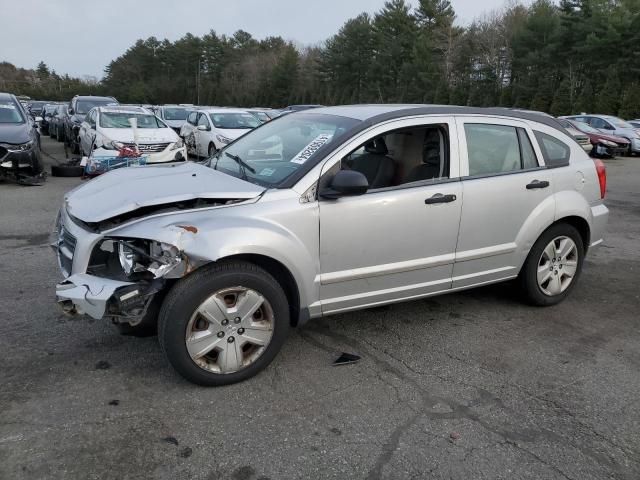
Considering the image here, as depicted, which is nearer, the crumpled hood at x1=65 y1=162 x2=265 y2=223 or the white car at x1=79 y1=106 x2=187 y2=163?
the crumpled hood at x1=65 y1=162 x2=265 y2=223

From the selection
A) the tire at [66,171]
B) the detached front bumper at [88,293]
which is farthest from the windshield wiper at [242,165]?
the tire at [66,171]

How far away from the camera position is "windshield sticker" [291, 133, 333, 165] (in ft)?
12.3

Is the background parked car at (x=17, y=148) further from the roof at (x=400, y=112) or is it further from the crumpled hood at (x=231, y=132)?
the roof at (x=400, y=112)

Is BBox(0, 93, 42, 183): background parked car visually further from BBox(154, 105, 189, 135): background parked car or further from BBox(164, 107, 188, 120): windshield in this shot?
BBox(164, 107, 188, 120): windshield

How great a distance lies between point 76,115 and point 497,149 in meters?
16.2

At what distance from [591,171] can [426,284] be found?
2070 millimetres

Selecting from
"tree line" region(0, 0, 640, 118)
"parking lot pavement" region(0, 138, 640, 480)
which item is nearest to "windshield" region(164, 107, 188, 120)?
"parking lot pavement" region(0, 138, 640, 480)

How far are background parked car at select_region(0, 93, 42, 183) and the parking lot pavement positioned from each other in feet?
22.5

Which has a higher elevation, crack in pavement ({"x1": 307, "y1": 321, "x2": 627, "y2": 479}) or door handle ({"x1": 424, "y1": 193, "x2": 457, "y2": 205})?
door handle ({"x1": 424, "y1": 193, "x2": 457, "y2": 205})

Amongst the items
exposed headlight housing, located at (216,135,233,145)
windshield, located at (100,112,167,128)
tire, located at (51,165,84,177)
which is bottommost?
tire, located at (51,165,84,177)

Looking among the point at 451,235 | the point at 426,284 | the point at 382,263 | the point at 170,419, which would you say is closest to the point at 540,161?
the point at 451,235

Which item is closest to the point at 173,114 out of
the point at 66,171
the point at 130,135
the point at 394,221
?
the point at 66,171

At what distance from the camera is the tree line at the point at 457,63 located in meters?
35.6

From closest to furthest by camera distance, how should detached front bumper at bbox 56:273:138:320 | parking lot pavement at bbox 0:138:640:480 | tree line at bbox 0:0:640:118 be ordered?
1. parking lot pavement at bbox 0:138:640:480
2. detached front bumper at bbox 56:273:138:320
3. tree line at bbox 0:0:640:118
